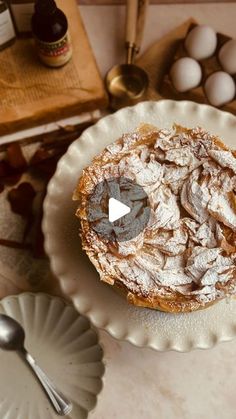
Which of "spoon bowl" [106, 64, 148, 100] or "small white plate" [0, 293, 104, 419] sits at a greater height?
"spoon bowl" [106, 64, 148, 100]

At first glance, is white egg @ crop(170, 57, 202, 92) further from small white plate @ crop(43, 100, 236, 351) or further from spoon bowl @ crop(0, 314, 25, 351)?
spoon bowl @ crop(0, 314, 25, 351)

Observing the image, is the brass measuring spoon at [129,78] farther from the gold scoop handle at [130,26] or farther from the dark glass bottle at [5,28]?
the dark glass bottle at [5,28]

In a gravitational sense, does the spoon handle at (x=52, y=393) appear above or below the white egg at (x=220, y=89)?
below

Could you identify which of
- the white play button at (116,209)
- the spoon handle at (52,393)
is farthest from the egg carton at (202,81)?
the spoon handle at (52,393)

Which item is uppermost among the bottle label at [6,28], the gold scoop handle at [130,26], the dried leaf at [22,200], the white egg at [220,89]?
the bottle label at [6,28]

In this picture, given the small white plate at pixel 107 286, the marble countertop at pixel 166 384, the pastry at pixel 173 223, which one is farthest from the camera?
the marble countertop at pixel 166 384

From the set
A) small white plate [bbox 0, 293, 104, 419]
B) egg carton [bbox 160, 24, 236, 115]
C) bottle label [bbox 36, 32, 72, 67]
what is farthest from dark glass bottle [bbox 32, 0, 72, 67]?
small white plate [bbox 0, 293, 104, 419]

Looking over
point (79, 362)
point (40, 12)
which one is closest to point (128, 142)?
point (40, 12)

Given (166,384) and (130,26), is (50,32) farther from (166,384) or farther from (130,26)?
(166,384)

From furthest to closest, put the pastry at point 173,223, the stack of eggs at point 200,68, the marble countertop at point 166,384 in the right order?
1. the stack of eggs at point 200,68
2. the marble countertop at point 166,384
3. the pastry at point 173,223
